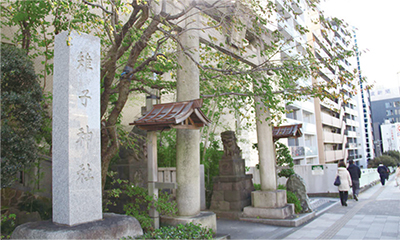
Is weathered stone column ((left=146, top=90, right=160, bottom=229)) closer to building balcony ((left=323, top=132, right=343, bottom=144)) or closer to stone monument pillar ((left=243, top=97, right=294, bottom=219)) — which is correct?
stone monument pillar ((left=243, top=97, right=294, bottom=219))

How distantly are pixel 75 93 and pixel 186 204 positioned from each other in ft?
11.9

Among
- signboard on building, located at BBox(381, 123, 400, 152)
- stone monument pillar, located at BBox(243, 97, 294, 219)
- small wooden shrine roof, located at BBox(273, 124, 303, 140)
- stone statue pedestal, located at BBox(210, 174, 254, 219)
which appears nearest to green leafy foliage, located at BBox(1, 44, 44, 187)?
stone monument pillar, located at BBox(243, 97, 294, 219)

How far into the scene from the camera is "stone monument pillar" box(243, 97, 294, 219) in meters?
9.81

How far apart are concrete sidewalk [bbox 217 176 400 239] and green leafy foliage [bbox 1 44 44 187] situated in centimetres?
513

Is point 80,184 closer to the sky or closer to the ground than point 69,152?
closer to the ground

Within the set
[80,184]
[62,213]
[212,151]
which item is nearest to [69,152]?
[80,184]

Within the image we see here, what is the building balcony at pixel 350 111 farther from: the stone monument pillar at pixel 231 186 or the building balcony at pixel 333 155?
the stone monument pillar at pixel 231 186

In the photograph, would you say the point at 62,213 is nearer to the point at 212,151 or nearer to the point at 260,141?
the point at 260,141

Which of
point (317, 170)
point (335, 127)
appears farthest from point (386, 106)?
point (317, 170)

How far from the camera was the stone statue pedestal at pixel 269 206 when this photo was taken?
9703 millimetres

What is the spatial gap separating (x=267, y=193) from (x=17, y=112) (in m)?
7.55

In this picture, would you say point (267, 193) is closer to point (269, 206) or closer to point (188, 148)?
point (269, 206)

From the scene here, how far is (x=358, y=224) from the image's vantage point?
29.1 ft

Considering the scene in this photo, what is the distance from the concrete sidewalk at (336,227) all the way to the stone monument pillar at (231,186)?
55cm
